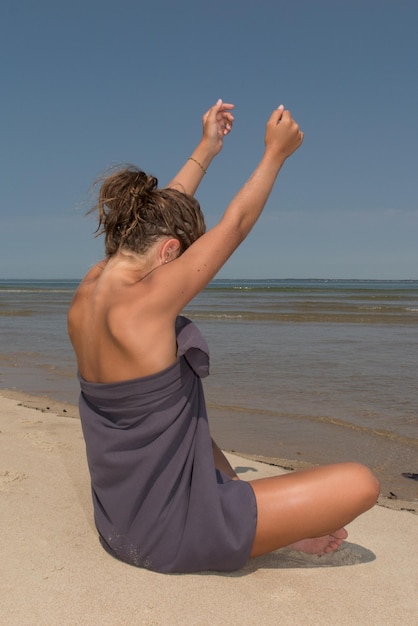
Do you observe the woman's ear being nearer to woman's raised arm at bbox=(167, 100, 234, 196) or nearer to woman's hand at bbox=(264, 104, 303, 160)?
woman's hand at bbox=(264, 104, 303, 160)

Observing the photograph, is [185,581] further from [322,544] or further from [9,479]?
[9,479]

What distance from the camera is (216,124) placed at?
9.25 feet

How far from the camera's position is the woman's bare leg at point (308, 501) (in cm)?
225

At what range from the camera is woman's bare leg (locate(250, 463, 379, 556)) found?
2254 millimetres

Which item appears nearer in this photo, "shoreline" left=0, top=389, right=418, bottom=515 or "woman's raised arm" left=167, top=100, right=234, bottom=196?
"woman's raised arm" left=167, top=100, right=234, bottom=196

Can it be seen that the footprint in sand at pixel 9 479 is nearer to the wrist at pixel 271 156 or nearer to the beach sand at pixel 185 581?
the beach sand at pixel 185 581

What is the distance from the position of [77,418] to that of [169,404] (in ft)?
10.7

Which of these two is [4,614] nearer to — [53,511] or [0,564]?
[0,564]

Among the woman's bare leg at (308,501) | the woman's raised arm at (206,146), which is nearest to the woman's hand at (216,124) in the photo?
the woman's raised arm at (206,146)

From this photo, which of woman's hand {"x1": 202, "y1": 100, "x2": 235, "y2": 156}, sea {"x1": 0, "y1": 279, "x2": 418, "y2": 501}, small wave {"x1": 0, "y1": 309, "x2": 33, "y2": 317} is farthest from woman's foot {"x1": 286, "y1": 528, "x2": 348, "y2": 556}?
small wave {"x1": 0, "y1": 309, "x2": 33, "y2": 317}

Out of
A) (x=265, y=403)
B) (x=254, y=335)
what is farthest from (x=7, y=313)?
(x=265, y=403)

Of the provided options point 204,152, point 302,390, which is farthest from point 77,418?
point 204,152

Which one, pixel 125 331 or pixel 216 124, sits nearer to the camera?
pixel 125 331

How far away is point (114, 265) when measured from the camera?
221cm
